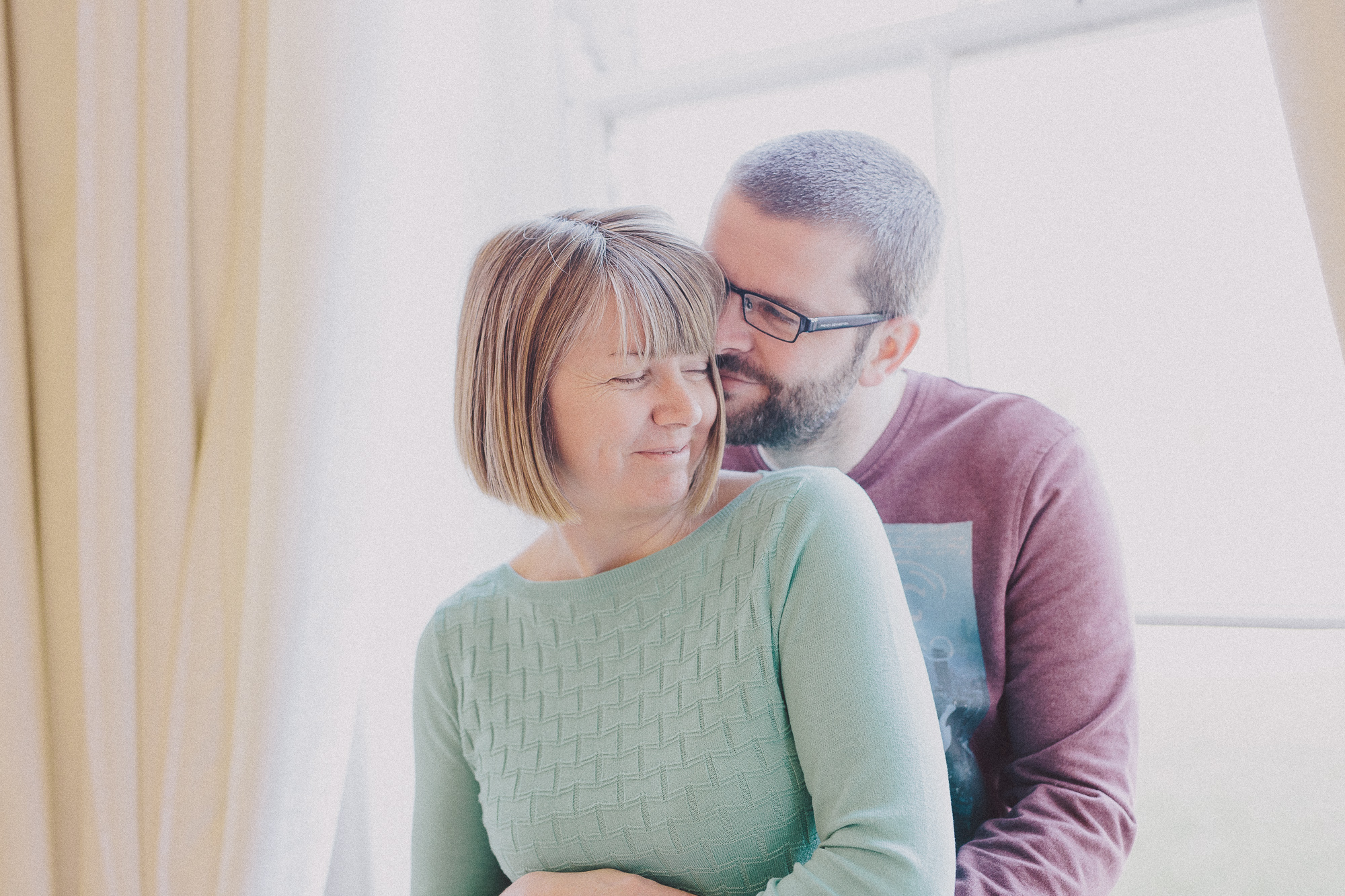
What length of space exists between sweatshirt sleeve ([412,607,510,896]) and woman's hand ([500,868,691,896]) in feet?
0.55

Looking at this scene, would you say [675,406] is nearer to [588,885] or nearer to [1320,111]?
[588,885]

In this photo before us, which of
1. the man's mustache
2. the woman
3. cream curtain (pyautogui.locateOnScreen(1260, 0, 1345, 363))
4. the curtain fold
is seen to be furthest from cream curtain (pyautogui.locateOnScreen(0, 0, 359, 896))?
cream curtain (pyautogui.locateOnScreen(1260, 0, 1345, 363))

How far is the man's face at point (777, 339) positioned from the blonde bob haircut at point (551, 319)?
0.23 ft

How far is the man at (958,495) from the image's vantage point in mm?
1069

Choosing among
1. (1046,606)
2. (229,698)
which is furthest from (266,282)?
(1046,606)

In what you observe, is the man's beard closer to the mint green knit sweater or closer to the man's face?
the man's face

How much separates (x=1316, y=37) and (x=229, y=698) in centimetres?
145

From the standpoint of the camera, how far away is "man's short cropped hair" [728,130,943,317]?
1.13 metres

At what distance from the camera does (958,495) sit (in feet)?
3.77

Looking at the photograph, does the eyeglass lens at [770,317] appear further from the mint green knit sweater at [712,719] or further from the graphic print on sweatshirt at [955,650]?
the graphic print on sweatshirt at [955,650]

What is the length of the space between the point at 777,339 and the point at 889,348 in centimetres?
15

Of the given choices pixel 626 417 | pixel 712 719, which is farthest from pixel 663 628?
pixel 626 417

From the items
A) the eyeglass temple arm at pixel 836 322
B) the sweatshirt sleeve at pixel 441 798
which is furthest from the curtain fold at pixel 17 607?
the eyeglass temple arm at pixel 836 322

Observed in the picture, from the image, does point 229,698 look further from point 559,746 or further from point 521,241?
point 521,241
